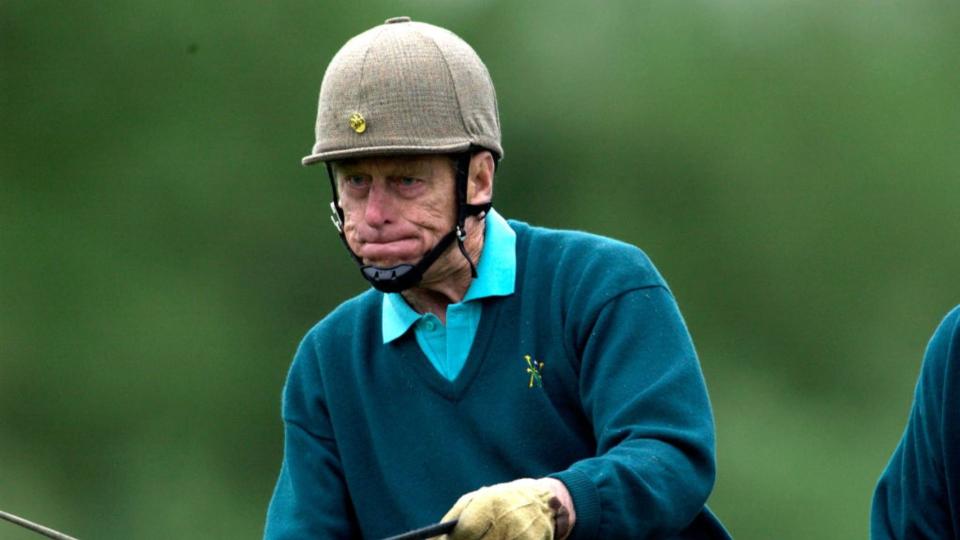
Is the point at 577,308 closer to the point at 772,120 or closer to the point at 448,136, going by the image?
the point at 448,136

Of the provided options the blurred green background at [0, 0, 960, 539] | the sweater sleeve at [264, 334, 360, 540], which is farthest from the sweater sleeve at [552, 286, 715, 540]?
the blurred green background at [0, 0, 960, 539]

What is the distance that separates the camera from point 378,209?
625 centimetres

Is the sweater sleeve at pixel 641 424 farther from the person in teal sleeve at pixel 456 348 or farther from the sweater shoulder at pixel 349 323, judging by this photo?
the sweater shoulder at pixel 349 323

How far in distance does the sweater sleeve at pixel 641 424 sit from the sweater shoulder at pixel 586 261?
44mm

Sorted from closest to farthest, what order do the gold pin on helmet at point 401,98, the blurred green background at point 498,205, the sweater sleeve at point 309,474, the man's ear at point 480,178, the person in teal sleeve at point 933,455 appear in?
the person in teal sleeve at point 933,455 → the gold pin on helmet at point 401,98 → the man's ear at point 480,178 → the sweater sleeve at point 309,474 → the blurred green background at point 498,205

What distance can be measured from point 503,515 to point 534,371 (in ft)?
2.16

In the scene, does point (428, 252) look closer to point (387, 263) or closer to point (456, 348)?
point (387, 263)

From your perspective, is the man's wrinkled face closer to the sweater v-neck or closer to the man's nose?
the man's nose

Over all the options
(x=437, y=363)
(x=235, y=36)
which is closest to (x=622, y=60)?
(x=235, y=36)

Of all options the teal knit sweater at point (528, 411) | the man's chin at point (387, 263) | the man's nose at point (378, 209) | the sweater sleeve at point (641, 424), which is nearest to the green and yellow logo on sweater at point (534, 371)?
the teal knit sweater at point (528, 411)

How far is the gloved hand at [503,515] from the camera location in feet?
18.8

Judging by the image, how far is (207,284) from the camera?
20234 mm

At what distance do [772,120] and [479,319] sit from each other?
15291mm

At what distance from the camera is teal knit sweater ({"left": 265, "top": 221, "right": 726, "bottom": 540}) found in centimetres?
602
